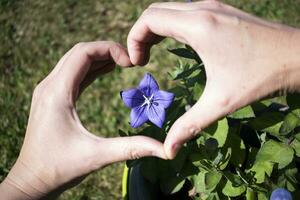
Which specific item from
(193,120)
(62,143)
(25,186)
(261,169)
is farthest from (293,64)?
(25,186)

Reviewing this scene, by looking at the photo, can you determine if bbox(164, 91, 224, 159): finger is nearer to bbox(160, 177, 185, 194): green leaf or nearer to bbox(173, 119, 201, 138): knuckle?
bbox(173, 119, 201, 138): knuckle

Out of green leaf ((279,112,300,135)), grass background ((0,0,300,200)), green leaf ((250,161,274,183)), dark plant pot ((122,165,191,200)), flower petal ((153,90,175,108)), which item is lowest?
grass background ((0,0,300,200))

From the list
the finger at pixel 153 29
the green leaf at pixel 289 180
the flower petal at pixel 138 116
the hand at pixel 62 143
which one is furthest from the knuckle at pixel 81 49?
the green leaf at pixel 289 180

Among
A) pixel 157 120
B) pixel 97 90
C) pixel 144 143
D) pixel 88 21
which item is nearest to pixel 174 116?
pixel 157 120

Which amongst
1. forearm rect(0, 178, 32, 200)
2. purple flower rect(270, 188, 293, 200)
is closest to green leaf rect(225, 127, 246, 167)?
purple flower rect(270, 188, 293, 200)

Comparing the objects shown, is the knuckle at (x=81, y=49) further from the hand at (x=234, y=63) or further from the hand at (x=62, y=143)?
the hand at (x=234, y=63)

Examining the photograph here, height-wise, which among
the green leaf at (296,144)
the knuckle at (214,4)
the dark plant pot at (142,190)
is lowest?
the dark plant pot at (142,190)
